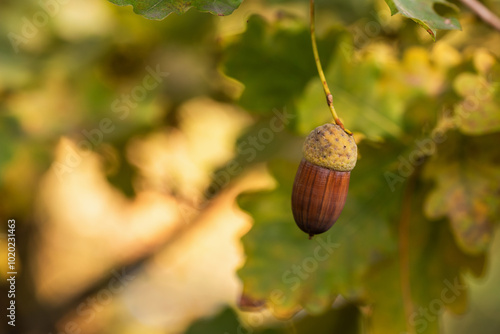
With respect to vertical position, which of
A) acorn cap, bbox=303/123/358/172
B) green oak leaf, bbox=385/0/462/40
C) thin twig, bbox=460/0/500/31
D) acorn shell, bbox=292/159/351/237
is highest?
green oak leaf, bbox=385/0/462/40

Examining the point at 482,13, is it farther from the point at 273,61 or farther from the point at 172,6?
the point at 172,6

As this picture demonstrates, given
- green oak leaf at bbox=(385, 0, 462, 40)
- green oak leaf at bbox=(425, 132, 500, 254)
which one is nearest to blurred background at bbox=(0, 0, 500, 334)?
green oak leaf at bbox=(425, 132, 500, 254)

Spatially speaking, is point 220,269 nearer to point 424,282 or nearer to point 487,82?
point 424,282

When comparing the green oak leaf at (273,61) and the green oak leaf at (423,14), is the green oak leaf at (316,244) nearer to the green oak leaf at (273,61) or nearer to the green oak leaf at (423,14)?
the green oak leaf at (273,61)

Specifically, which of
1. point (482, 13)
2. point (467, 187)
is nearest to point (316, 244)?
point (467, 187)

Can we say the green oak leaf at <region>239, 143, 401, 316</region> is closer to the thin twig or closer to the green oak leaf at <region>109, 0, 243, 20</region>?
the thin twig

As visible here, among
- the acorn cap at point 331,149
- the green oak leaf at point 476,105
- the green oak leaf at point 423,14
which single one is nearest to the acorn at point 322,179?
the acorn cap at point 331,149
